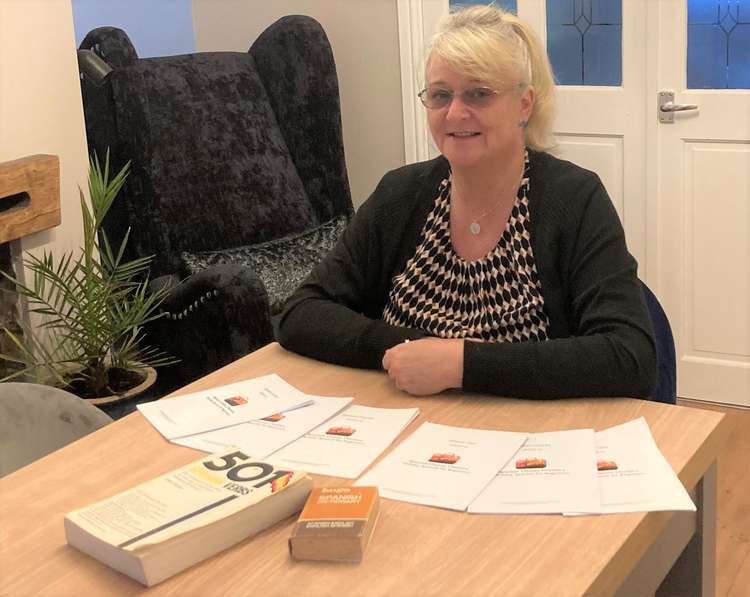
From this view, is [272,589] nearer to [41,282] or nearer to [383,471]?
[383,471]

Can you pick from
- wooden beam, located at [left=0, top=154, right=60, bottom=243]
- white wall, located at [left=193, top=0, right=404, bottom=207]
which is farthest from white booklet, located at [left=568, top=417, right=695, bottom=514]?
white wall, located at [left=193, top=0, right=404, bottom=207]

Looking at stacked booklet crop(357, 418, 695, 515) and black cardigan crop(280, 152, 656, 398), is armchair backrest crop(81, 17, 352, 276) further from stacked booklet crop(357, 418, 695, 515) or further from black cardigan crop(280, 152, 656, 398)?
stacked booklet crop(357, 418, 695, 515)

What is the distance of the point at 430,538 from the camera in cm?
129

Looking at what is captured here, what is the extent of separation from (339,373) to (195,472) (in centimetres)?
49

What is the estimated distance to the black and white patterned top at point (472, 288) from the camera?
75.1 inches

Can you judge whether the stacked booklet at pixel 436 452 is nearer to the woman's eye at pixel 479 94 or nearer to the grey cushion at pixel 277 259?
the woman's eye at pixel 479 94

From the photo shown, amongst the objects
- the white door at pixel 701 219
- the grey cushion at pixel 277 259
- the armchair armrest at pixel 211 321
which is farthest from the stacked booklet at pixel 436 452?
the white door at pixel 701 219

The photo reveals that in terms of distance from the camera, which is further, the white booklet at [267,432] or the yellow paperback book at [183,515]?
the white booklet at [267,432]

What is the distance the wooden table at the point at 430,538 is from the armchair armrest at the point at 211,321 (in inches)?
50.3

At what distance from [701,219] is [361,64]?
138 cm

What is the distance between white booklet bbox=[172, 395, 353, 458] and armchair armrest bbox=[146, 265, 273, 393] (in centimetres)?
128

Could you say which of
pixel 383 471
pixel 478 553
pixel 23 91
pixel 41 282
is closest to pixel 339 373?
pixel 383 471

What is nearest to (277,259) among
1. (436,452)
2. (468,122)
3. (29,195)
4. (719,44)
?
(29,195)

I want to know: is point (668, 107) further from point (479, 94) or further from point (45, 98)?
point (45, 98)
